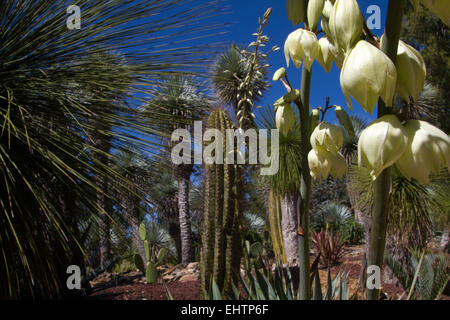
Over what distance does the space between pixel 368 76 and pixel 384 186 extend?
0.13 m

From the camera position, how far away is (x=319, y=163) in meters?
0.72

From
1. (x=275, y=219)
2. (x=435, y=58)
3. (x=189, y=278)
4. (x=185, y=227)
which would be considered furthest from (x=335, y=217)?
(x=189, y=278)

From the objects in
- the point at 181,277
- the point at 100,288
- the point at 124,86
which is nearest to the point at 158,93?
the point at 124,86

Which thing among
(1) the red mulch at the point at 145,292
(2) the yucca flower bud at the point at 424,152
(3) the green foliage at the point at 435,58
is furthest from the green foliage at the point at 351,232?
(2) the yucca flower bud at the point at 424,152

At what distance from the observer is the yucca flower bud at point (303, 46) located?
0.67 meters

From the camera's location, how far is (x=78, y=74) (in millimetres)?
1868

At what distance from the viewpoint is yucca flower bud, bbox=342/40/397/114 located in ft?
1.35

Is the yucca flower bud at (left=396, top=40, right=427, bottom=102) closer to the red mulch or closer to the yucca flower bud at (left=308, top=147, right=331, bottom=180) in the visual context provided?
the yucca flower bud at (left=308, top=147, right=331, bottom=180)

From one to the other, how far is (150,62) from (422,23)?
26.6ft

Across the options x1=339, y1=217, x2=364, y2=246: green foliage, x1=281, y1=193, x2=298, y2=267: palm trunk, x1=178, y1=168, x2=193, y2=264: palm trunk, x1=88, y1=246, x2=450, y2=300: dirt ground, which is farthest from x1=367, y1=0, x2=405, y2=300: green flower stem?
x1=339, y1=217, x2=364, y2=246: green foliage

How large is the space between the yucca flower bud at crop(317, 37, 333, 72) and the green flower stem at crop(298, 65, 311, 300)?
0.15 ft

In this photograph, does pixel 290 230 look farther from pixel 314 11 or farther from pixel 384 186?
pixel 384 186

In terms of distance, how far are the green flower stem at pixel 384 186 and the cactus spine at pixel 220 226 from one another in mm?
2697
